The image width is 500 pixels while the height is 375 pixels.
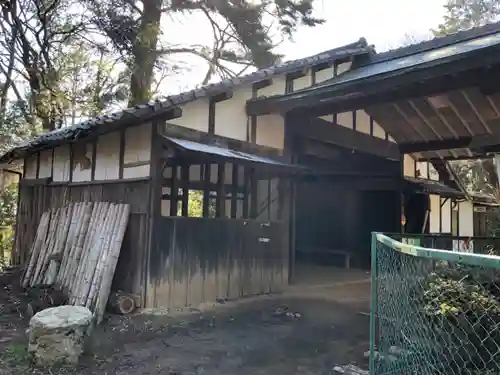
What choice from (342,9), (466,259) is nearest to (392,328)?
(466,259)

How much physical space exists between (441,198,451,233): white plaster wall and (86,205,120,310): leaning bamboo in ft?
35.5

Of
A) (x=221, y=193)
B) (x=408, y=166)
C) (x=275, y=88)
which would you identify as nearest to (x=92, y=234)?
(x=221, y=193)

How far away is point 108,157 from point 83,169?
867mm

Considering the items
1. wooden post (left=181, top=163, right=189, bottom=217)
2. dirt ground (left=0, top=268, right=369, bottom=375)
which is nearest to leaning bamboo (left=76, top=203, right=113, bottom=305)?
dirt ground (left=0, top=268, right=369, bottom=375)

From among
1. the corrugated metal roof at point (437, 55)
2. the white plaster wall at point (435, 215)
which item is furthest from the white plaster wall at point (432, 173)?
the corrugated metal roof at point (437, 55)

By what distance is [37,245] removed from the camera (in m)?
7.70

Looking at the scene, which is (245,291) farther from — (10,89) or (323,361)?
(10,89)

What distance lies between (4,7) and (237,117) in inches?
262

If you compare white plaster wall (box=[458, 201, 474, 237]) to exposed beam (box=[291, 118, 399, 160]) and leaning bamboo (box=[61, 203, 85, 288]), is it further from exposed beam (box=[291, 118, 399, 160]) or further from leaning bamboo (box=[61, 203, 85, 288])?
leaning bamboo (box=[61, 203, 85, 288])

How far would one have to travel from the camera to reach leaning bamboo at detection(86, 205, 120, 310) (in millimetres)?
5871

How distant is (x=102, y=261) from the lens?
6.06m

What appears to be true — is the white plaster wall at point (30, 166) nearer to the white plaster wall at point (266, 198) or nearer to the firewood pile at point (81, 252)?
the firewood pile at point (81, 252)

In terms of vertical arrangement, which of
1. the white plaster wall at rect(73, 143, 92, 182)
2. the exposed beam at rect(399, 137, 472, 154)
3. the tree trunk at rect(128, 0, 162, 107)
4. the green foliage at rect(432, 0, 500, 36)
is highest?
the green foliage at rect(432, 0, 500, 36)

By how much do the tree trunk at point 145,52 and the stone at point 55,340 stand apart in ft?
24.5
